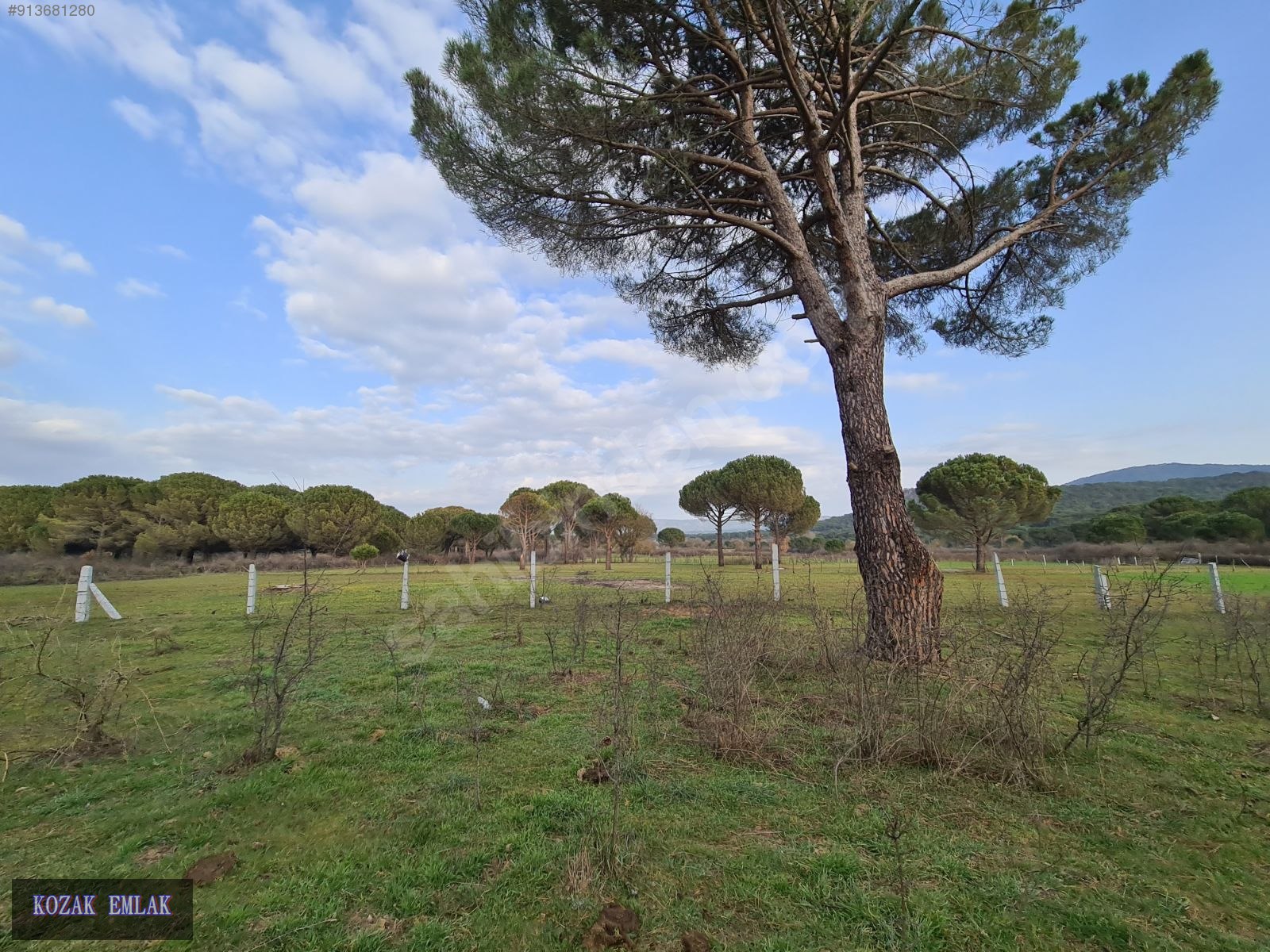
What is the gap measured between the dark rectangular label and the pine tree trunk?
15.7ft

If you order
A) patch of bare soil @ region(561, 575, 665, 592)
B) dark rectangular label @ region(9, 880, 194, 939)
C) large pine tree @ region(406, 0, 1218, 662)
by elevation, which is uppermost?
large pine tree @ region(406, 0, 1218, 662)

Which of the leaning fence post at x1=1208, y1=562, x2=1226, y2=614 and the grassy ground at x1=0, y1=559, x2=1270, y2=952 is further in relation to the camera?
the leaning fence post at x1=1208, y1=562, x2=1226, y2=614

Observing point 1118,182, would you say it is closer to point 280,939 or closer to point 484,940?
point 484,940

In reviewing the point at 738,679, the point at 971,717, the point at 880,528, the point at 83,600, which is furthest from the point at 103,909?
the point at 83,600

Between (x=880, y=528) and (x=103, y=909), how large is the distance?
5550 mm

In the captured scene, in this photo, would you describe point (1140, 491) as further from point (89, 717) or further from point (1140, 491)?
point (89, 717)

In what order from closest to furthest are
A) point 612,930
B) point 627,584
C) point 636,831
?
point 612,930 < point 636,831 < point 627,584

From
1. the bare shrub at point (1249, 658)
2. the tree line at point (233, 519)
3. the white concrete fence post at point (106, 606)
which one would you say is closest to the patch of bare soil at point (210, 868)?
the bare shrub at point (1249, 658)

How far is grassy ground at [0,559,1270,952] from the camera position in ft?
5.96

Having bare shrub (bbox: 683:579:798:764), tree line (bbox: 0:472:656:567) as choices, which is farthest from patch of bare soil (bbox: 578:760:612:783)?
tree line (bbox: 0:472:656:567)

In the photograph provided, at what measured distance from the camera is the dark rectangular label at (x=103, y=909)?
5.91 feet

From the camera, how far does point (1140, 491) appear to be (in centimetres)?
9038

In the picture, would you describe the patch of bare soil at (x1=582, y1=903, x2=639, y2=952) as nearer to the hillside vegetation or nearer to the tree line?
the tree line

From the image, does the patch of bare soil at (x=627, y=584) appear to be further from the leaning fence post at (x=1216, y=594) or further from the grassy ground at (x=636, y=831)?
the leaning fence post at (x=1216, y=594)
